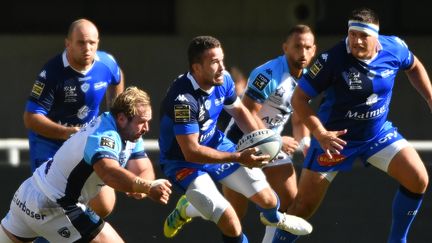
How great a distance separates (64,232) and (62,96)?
5.74 feet

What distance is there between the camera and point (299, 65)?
33.9ft

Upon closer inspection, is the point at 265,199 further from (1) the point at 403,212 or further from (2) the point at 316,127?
(1) the point at 403,212

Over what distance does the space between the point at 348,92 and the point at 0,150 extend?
9.65 ft

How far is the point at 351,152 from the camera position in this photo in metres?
9.64

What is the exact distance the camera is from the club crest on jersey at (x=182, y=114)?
29.2ft

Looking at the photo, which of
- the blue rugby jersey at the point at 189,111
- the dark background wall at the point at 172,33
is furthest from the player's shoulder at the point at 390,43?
the dark background wall at the point at 172,33

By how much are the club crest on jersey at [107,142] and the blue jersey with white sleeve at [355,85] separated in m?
2.07

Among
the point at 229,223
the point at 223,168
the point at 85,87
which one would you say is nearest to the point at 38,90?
the point at 85,87

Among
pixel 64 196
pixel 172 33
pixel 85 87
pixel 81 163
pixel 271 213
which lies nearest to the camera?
pixel 81 163

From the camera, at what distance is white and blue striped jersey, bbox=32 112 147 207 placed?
7.93 meters

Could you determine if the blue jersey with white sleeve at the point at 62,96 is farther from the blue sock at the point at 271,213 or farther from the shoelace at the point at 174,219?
the blue sock at the point at 271,213

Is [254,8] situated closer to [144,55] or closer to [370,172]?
[144,55]

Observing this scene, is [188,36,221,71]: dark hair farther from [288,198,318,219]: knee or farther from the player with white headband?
[288,198,318,219]: knee

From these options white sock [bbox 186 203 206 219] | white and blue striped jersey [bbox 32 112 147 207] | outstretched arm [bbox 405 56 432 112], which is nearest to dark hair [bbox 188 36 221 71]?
white and blue striped jersey [bbox 32 112 147 207]
